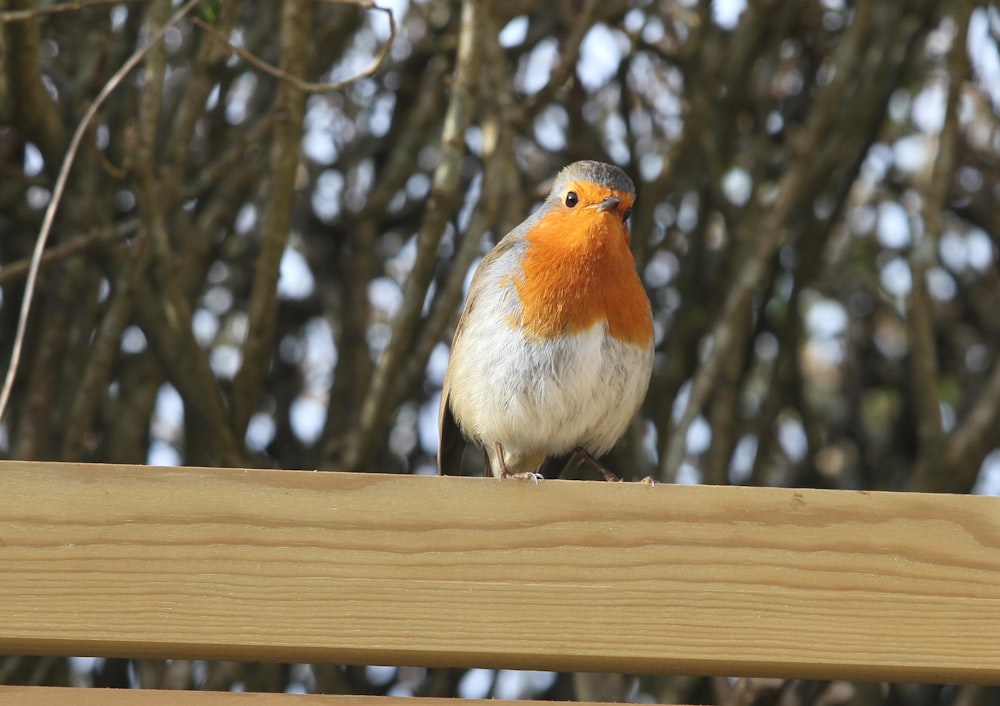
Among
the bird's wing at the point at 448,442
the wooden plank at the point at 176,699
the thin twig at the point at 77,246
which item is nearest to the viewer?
the wooden plank at the point at 176,699

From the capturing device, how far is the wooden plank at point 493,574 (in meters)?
1.65

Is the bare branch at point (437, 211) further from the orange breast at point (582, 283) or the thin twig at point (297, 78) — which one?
the orange breast at point (582, 283)

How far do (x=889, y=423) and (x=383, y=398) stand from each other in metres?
1.89

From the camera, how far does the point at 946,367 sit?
14.0ft

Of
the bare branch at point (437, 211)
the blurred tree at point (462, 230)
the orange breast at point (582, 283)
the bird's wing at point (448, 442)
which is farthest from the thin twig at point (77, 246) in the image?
the orange breast at point (582, 283)

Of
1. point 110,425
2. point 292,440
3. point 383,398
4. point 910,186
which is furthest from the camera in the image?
point 910,186

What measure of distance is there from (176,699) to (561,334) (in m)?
1.15

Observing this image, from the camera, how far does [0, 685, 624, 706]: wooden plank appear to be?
1.61 metres

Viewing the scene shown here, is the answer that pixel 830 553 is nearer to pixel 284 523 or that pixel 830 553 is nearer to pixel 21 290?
pixel 284 523

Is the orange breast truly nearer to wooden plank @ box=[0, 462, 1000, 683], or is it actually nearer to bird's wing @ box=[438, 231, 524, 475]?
bird's wing @ box=[438, 231, 524, 475]

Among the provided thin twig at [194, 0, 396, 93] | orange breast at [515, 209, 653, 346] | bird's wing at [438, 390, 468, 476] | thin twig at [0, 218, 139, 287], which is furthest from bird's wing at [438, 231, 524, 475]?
thin twig at [0, 218, 139, 287]

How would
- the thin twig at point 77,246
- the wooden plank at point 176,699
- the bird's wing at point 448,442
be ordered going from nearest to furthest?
the wooden plank at point 176,699, the bird's wing at point 448,442, the thin twig at point 77,246

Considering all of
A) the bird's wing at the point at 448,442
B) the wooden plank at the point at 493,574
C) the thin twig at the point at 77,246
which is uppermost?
the thin twig at the point at 77,246

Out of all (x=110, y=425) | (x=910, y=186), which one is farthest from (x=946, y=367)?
(x=110, y=425)
